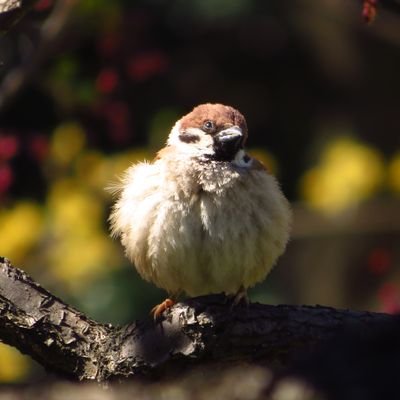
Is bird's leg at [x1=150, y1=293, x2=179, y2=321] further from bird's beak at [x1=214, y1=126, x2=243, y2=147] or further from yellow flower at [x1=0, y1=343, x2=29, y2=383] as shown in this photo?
yellow flower at [x1=0, y1=343, x2=29, y2=383]

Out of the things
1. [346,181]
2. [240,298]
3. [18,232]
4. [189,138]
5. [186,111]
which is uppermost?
[189,138]

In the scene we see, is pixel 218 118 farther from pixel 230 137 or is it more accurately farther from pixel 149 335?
pixel 149 335

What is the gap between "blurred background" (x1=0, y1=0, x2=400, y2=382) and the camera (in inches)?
240

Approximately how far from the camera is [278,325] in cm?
400

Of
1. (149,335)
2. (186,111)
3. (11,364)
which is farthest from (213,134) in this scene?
(186,111)

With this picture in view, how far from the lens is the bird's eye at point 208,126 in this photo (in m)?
4.99

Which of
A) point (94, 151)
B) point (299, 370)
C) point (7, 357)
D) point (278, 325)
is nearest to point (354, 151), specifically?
point (94, 151)

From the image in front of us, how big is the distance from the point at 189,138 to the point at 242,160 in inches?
11.7

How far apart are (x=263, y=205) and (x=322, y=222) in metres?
2.91

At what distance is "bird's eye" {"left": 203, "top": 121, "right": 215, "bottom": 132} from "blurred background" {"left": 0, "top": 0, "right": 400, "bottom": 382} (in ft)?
2.85

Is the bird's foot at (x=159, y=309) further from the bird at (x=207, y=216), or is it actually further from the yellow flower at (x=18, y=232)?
the yellow flower at (x=18, y=232)

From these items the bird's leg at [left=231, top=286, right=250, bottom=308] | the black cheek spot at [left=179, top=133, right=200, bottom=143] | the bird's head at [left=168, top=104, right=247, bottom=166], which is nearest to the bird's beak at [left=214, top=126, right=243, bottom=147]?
the bird's head at [left=168, top=104, right=247, bottom=166]

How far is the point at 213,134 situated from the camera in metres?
4.96

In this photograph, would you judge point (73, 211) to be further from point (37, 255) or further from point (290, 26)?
point (290, 26)
